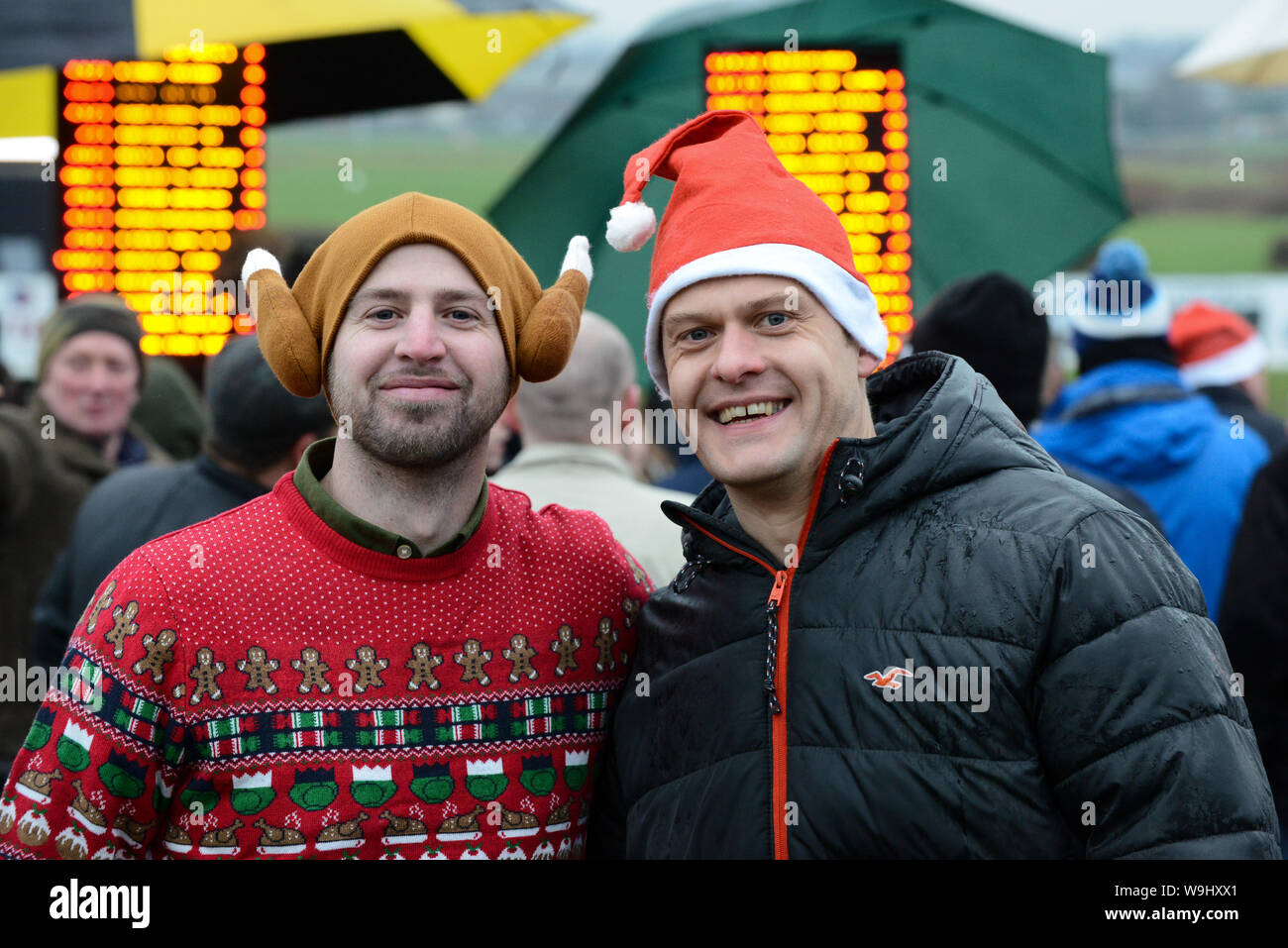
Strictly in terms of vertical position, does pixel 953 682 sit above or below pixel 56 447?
below

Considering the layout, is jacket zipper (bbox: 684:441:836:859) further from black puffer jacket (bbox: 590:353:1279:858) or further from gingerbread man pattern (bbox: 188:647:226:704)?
gingerbread man pattern (bbox: 188:647:226:704)

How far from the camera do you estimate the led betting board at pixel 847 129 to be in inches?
228

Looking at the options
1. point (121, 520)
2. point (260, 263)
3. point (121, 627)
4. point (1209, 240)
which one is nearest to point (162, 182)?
point (121, 520)

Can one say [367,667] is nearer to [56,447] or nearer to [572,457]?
[572,457]

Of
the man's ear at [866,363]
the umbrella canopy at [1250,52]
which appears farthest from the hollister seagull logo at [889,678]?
the umbrella canopy at [1250,52]

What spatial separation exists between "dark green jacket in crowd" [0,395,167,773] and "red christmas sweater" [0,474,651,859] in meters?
2.02

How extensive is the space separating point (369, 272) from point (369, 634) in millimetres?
678

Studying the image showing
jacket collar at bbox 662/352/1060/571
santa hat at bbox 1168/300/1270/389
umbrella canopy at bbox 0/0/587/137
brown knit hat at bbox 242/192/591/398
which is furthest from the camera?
santa hat at bbox 1168/300/1270/389

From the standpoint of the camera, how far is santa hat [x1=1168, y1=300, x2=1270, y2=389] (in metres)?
6.34

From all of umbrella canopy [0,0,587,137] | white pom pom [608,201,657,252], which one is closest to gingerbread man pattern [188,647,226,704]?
white pom pom [608,201,657,252]

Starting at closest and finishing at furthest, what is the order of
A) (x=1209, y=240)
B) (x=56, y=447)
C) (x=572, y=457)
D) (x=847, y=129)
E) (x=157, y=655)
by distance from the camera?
(x=157, y=655) → (x=572, y=457) → (x=56, y=447) → (x=847, y=129) → (x=1209, y=240)

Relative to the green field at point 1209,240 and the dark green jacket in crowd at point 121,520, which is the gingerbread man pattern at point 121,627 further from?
the green field at point 1209,240

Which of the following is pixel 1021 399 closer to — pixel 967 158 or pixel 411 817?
pixel 411 817

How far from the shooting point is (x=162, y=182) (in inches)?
231
